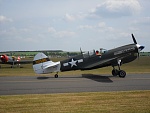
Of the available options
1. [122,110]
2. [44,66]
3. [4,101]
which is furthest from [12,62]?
[122,110]

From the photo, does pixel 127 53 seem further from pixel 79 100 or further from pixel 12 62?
pixel 12 62

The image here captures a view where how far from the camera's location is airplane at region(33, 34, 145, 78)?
21000 mm

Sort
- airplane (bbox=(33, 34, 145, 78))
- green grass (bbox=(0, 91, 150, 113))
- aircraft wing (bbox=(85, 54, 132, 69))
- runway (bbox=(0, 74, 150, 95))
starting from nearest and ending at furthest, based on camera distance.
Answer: green grass (bbox=(0, 91, 150, 113))
runway (bbox=(0, 74, 150, 95))
airplane (bbox=(33, 34, 145, 78))
aircraft wing (bbox=(85, 54, 132, 69))

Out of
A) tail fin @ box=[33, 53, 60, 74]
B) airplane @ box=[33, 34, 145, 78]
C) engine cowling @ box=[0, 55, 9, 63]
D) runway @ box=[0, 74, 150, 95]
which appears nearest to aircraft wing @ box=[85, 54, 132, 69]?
→ airplane @ box=[33, 34, 145, 78]

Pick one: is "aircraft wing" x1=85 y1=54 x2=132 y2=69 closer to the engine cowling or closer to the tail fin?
the tail fin

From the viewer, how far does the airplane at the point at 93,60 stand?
21000 millimetres

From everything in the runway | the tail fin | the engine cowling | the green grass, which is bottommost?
the green grass

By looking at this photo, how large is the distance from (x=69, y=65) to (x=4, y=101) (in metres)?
12.1

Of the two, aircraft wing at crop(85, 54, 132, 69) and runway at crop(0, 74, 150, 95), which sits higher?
aircraft wing at crop(85, 54, 132, 69)

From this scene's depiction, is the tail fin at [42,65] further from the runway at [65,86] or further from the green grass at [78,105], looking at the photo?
the green grass at [78,105]

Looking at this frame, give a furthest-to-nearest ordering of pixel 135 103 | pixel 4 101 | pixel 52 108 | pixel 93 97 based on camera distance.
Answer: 1. pixel 93 97
2. pixel 4 101
3. pixel 135 103
4. pixel 52 108

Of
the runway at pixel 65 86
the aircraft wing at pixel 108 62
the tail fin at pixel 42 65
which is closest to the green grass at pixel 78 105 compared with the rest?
the runway at pixel 65 86

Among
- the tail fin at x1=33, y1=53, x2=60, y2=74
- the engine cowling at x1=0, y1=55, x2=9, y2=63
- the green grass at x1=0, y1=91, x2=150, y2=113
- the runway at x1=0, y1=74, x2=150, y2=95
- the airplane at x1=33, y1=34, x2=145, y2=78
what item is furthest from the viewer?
the engine cowling at x1=0, y1=55, x2=9, y2=63

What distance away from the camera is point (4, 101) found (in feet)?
32.6
